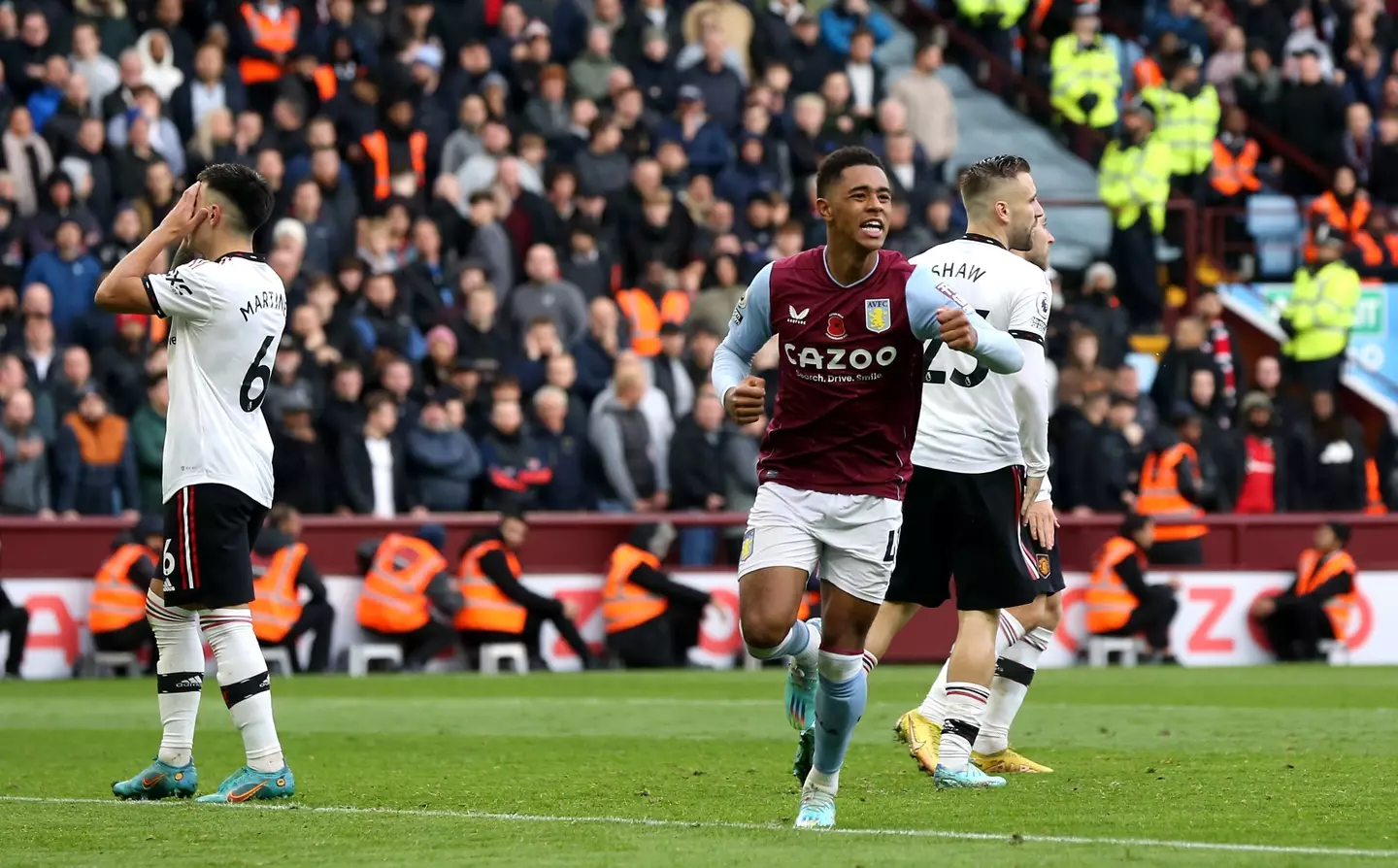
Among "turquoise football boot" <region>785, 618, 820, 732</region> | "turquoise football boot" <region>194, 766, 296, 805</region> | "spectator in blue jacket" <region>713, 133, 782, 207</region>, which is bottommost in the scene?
"turquoise football boot" <region>194, 766, 296, 805</region>

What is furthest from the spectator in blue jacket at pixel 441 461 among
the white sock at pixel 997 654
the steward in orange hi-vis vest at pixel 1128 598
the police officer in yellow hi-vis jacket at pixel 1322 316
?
the white sock at pixel 997 654

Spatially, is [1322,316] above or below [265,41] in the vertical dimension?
below

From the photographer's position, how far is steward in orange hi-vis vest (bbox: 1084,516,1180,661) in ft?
63.2

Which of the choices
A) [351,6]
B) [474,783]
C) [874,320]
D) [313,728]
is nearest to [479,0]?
[351,6]

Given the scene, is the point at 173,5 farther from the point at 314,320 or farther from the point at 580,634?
the point at 580,634

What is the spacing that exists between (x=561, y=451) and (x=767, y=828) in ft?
38.1

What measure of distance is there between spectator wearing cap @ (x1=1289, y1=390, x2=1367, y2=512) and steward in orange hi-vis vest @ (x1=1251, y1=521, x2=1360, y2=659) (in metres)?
1.59

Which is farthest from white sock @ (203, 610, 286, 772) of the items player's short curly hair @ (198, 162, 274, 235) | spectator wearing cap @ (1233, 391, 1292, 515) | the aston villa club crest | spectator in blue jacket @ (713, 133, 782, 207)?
spectator in blue jacket @ (713, 133, 782, 207)

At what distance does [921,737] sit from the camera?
975cm

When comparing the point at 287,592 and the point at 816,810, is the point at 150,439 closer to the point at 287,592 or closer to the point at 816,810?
the point at 287,592

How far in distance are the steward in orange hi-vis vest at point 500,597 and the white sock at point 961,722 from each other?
9.36 metres

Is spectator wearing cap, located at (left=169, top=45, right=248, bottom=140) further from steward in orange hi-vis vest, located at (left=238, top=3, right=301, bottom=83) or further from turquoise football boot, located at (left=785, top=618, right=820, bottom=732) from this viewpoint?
turquoise football boot, located at (left=785, top=618, right=820, bottom=732)

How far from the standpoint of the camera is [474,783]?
31.6 feet

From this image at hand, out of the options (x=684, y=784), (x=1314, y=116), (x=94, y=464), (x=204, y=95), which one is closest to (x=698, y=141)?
(x=204, y=95)
